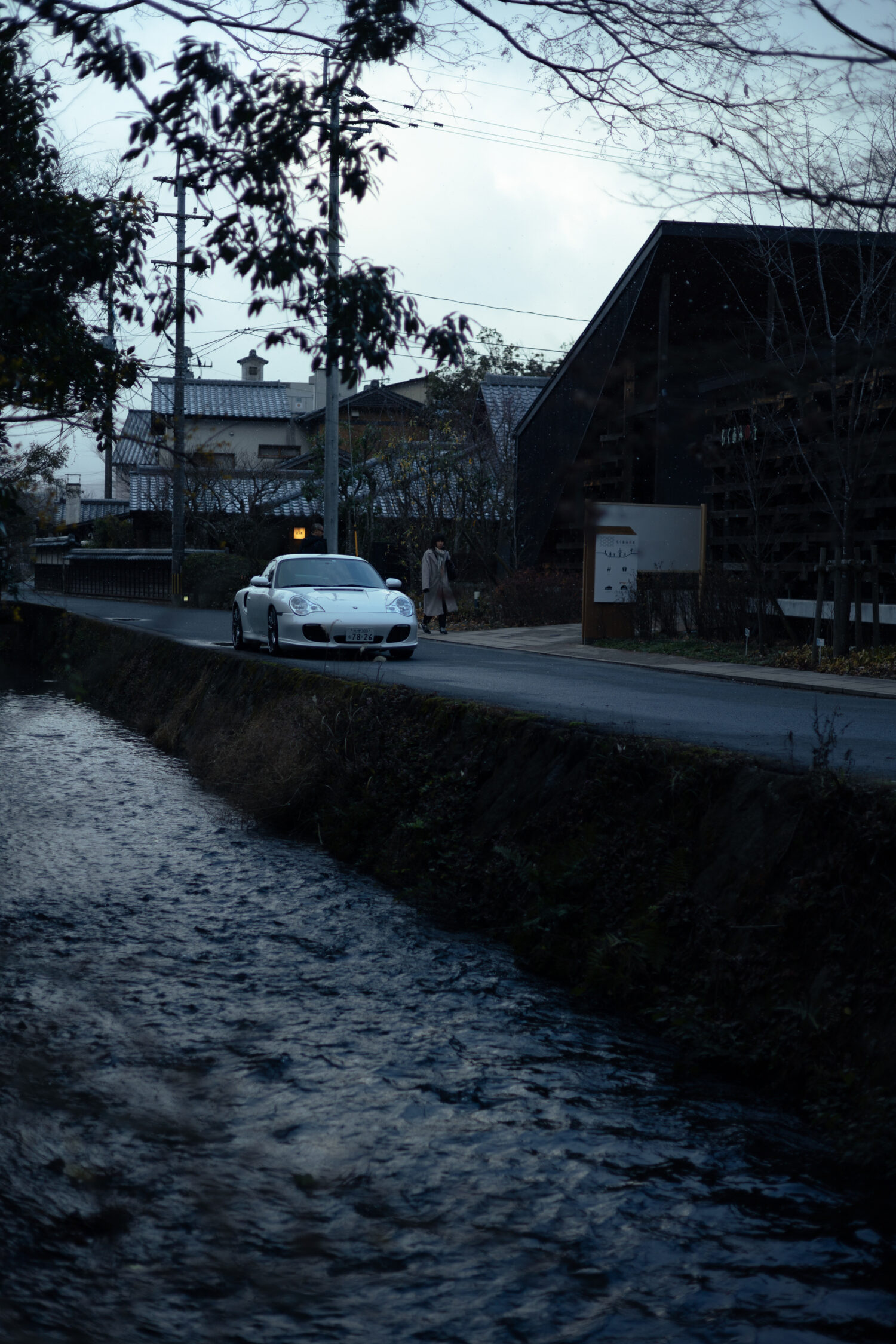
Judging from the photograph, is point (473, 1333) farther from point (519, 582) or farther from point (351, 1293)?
point (519, 582)

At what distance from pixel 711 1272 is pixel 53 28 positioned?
622 cm

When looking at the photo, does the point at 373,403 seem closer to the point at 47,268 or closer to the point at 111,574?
the point at 111,574

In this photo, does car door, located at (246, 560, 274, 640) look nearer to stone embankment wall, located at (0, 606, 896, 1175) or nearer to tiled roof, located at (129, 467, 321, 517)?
stone embankment wall, located at (0, 606, 896, 1175)

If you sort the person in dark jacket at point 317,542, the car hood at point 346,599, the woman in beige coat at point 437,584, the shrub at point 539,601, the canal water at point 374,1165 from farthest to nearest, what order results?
the shrub at point 539,601
the woman in beige coat at point 437,584
the person in dark jacket at point 317,542
the car hood at point 346,599
the canal water at point 374,1165

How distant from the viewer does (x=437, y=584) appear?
25.2m

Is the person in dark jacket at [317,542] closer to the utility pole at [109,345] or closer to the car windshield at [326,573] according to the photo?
the car windshield at [326,573]

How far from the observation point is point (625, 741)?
6.87 meters

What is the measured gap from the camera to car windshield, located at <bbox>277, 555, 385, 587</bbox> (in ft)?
55.8

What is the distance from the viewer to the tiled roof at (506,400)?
35.5m

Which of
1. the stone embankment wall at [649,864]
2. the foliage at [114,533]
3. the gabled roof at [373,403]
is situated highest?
the gabled roof at [373,403]

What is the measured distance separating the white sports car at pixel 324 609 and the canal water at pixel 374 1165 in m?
9.00

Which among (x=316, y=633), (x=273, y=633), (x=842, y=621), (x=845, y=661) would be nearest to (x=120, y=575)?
(x=273, y=633)

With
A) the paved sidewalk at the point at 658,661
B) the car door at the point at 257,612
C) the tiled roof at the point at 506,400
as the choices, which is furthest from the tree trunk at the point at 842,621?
the tiled roof at the point at 506,400

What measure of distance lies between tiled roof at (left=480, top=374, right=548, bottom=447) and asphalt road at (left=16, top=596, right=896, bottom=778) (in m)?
16.1
